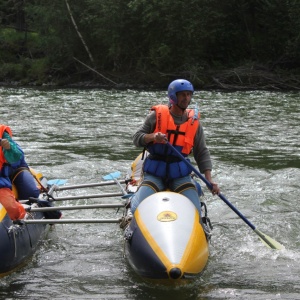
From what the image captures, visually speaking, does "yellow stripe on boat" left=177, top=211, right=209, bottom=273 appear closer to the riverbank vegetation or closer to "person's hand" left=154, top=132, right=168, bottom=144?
"person's hand" left=154, top=132, right=168, bottom=144

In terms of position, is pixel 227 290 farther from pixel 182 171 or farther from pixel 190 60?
pixel 190 60

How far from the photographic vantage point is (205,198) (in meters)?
7.67

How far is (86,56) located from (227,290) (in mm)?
28458

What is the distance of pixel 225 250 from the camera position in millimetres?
5703

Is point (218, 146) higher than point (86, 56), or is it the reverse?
point (218, 146)

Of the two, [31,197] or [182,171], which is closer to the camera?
[182,171]

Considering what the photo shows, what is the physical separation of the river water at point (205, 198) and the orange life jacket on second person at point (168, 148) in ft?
2.56

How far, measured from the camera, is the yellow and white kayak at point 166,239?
14.2 ft

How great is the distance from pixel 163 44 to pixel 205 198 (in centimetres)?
2145

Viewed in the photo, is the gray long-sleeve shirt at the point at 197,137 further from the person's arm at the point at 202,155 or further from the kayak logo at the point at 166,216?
the kayak logo at the point at 166,216

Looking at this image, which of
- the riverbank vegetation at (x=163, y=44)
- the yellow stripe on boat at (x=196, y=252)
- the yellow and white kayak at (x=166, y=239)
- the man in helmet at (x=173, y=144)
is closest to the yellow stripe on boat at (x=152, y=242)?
the yellow and white kayak at (x=166, y=239)

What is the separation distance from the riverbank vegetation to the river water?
903 cm

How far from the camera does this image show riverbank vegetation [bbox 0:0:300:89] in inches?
1072

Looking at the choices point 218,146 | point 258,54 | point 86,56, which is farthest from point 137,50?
point 218,146
